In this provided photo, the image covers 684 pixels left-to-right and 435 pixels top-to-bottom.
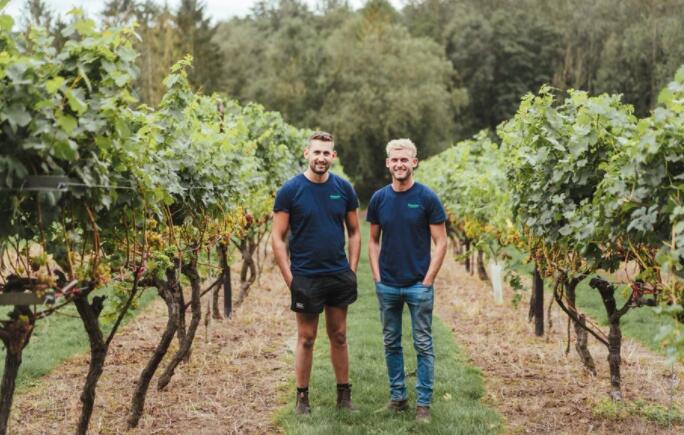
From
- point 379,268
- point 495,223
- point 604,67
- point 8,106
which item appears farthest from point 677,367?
point 604,67

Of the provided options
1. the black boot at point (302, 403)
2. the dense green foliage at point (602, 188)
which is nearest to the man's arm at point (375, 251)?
the black boot at point (302, 403)

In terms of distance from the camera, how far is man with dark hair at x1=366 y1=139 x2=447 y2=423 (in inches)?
196

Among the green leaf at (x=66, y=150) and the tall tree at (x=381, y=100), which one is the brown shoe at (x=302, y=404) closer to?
the green leaf at (x=66, y=150)

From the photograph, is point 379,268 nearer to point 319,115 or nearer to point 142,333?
point 142,333

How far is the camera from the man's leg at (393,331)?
5089mm

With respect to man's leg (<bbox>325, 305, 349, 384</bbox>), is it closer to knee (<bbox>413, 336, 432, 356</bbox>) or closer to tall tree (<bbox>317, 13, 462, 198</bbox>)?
knee (<bbox>413, 336, 432, 356</bbox>)

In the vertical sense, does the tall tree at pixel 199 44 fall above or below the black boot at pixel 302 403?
above

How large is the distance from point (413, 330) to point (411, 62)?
3581 centimetres

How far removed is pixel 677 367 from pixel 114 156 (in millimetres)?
6047

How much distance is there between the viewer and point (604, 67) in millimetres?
41844

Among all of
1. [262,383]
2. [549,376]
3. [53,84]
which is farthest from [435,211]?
[53,84]

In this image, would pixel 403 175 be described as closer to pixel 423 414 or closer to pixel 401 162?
pixel 401 162

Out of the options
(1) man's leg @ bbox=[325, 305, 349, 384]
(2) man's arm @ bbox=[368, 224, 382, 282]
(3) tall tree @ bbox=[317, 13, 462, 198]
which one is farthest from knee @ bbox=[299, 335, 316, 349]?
(3) tall tree @ bbox=[317, 13, 462, 198]

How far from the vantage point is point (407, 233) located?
198 inches
